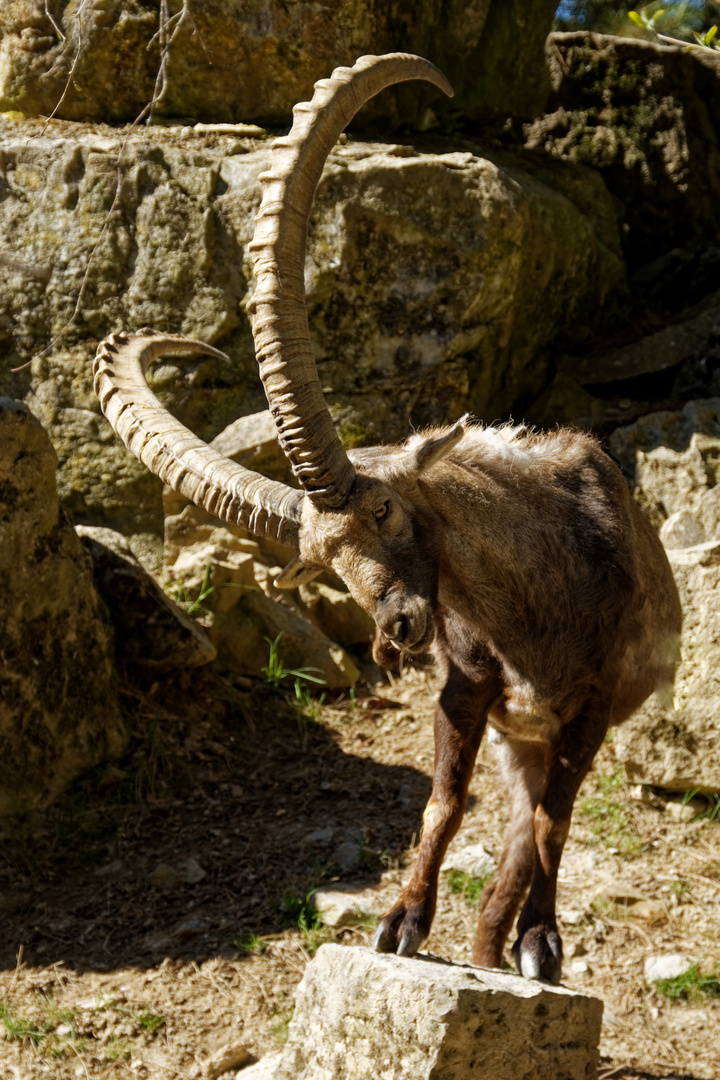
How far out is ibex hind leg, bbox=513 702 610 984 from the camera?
173 inches

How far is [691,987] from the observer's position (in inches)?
212

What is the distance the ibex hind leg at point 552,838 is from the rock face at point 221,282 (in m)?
3.37

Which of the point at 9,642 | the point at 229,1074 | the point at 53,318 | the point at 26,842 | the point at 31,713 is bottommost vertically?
the point at 229,1074

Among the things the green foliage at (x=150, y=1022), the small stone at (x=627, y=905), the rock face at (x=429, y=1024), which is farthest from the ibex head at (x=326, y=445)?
the small stone at (x=627, y=905)

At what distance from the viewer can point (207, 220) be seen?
7.77 m

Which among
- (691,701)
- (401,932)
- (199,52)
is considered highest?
(199,52)

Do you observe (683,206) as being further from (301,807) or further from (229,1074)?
(229,1074)

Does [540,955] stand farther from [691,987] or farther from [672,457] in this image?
[672,457]

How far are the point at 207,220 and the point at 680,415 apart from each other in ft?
11.5

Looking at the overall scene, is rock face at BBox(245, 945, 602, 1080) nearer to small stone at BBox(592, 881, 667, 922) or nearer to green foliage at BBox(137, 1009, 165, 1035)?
green foliage at BBox(137, 1009, 165, 1035)

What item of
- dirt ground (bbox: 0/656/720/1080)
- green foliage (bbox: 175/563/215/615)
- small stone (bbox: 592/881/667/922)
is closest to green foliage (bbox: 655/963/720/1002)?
dirt ground (bbox: 0/656/720/1080)

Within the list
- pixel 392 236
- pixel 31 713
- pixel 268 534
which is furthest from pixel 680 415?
pixel 31 713

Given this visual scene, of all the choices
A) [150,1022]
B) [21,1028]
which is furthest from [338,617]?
[21,1028]

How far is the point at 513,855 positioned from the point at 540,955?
2.89 feet
